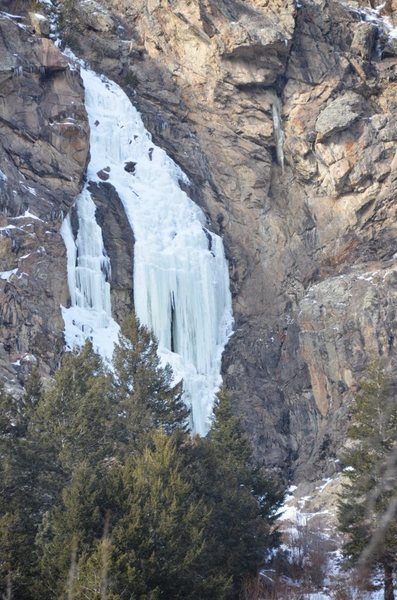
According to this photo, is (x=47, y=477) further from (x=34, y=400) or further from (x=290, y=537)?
(x=290, y=537)

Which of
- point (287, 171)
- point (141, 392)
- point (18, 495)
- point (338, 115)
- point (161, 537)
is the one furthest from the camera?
point (287, 171)

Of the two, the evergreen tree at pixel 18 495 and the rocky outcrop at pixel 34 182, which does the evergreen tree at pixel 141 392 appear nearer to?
the evergreen tree at pixel 18 495

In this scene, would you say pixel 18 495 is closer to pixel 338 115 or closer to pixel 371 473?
pixel 371 473

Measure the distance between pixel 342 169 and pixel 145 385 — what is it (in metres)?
17.7

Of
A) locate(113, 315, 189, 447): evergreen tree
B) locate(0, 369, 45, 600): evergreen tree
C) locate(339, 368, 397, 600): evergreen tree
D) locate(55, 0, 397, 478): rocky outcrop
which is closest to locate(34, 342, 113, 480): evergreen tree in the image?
locate(0, 369, 45, 600): evergreen tree

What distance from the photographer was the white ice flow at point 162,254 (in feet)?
114

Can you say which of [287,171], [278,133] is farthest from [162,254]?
[278,133]

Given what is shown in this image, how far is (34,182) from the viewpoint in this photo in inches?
1331

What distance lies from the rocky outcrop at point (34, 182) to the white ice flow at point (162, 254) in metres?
1.10

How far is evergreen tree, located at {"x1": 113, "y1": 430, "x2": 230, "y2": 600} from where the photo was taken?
626 inches

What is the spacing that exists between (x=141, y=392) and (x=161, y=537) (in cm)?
565

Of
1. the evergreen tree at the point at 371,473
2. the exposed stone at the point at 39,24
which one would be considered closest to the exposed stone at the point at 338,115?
the exposed stone at the point at 39,24

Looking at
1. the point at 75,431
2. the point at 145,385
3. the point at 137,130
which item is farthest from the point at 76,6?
the point at 75,431

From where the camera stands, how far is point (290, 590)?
860 inches
